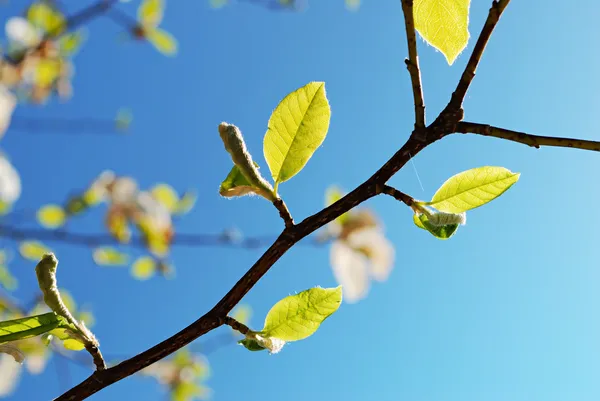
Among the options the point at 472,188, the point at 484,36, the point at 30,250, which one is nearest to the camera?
the point at 484,36

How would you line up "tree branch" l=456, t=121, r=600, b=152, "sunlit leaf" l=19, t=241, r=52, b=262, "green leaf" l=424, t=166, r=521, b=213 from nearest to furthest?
"tree branch" l=456, t=121, r=600, b=152, "green leaf" l=424, t=166, r=521, b=213, "sunlit leaf" l=19, t=241, r=52, b=262

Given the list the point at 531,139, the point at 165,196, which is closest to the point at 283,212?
the point at 531,139

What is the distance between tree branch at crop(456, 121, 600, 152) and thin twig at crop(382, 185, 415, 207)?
66 millimetres

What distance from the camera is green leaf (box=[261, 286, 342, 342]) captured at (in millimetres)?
446

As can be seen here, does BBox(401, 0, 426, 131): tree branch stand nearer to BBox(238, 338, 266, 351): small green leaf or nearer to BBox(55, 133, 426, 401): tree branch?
BBox(55, 133, 426, 401): tree branch

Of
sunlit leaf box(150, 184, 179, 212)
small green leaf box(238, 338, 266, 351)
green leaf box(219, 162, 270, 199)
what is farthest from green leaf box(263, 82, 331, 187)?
sunlit leaf box(150, 184, 179, 212)

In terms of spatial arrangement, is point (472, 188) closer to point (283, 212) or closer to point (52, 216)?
point (283, 212)

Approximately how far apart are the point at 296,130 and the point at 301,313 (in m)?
0.14

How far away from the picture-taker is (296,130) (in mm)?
438

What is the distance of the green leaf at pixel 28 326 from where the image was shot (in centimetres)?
40

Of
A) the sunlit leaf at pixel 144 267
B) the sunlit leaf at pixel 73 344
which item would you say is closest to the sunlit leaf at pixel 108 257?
the sunlit leaf at pixel 144 267

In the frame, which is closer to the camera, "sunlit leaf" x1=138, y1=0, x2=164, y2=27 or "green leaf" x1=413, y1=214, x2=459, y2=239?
"green leaf" x1=413, y1=214, x2=459, y2=239

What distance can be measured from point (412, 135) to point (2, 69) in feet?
4.18

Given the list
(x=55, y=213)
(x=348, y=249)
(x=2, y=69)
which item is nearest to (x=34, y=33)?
(x=2, y=69)
